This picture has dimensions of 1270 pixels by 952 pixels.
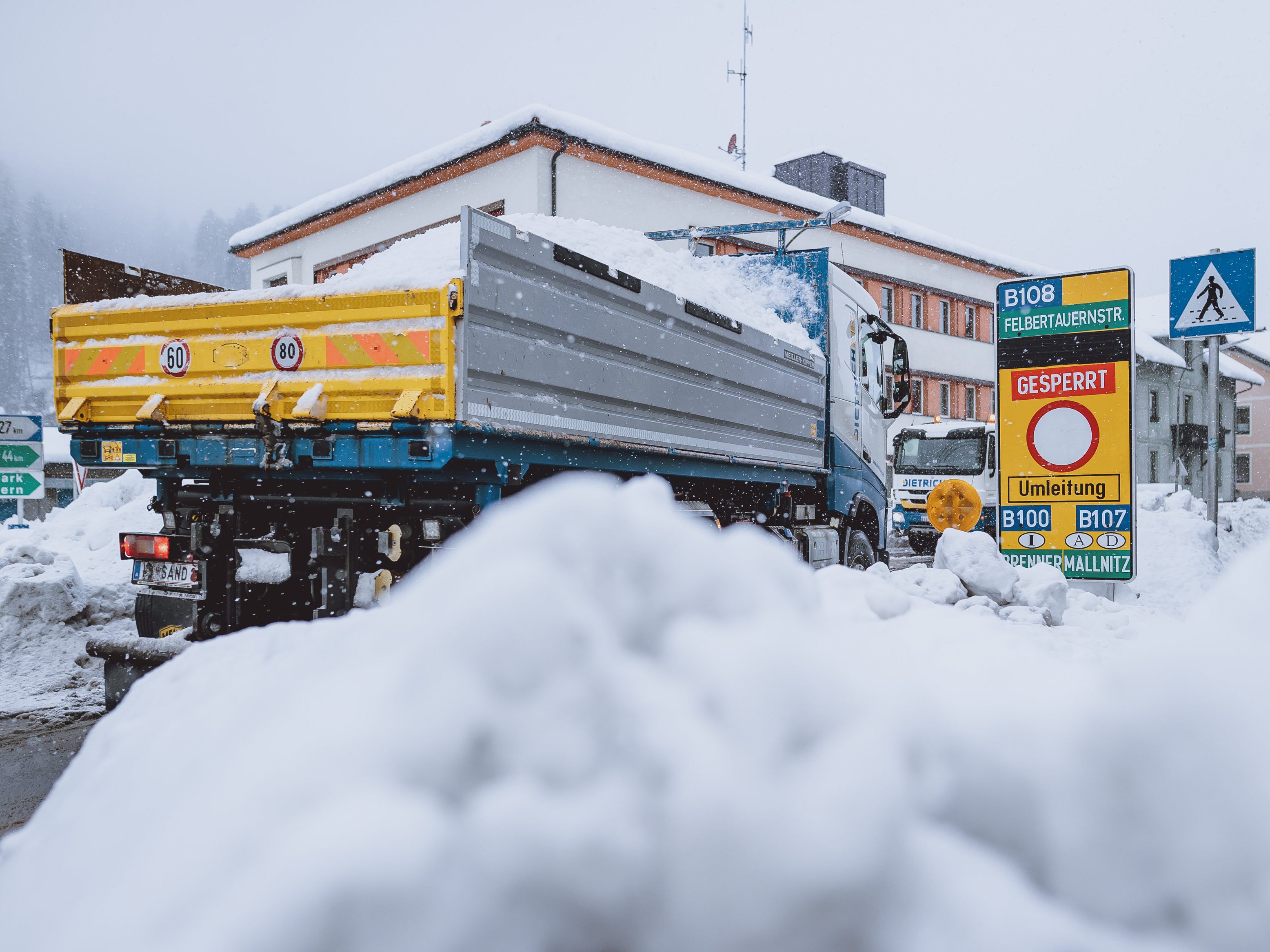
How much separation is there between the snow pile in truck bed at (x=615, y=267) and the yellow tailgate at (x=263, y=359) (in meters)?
0.06

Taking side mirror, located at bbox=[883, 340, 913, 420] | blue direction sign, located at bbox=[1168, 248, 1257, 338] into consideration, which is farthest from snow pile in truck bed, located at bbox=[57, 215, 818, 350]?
blue direction sign, located at bbox=[1168, 248, 1257, 338]

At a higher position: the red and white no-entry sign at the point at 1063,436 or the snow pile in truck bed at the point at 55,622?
the red and white no-entry sign at the point at 1063,436

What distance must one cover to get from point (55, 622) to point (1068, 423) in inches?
295

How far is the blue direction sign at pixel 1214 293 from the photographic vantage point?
7.48 metres

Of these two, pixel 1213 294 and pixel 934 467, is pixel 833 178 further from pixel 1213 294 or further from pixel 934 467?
pixel 1213 294

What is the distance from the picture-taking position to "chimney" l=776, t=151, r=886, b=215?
2895cm

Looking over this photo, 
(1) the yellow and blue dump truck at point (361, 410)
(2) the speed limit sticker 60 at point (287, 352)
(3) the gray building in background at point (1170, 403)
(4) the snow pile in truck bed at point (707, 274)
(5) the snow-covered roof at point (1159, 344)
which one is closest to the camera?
(1) the yellow and blue dump truck at point (361, 410)

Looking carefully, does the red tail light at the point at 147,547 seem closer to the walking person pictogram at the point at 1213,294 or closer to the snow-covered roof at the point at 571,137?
the walking person pictogram at the point at 1213,294

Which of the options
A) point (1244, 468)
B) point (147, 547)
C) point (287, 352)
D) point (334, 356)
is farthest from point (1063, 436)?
point (1244, 468)

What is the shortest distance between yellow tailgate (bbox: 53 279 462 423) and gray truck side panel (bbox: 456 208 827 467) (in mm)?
202

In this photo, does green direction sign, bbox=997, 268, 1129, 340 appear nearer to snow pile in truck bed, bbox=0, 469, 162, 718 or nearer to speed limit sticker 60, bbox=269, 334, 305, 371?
speed limit sticker 60, bbox=269, 334, 305, 371

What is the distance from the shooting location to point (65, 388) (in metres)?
5.36

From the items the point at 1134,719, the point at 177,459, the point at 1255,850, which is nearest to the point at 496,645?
the point at 1134,719

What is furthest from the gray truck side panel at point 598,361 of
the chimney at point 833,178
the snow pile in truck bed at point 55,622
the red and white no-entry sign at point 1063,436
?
the chimney at point 833,178
